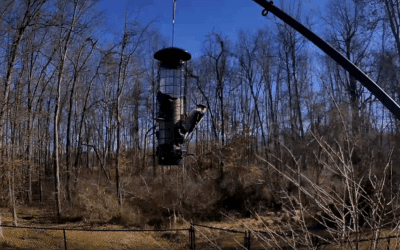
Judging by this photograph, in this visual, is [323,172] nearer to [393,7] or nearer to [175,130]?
[393,7]

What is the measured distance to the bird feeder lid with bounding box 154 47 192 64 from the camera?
4793 mm

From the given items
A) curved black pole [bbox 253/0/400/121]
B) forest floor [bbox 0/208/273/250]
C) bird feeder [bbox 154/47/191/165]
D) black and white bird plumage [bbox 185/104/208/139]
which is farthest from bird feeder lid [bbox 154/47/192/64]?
forest floor [bbox 0/208/273/250]

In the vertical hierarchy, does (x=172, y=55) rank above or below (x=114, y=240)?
above

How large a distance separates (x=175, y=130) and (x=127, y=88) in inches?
835

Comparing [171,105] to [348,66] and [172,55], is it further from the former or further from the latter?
[348,66]

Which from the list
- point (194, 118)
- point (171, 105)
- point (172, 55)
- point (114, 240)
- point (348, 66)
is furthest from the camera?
point (114, 240)

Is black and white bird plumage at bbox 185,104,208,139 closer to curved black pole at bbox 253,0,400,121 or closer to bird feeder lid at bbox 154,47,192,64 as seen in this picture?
bird feeder lid at bbox 154,47,192,64

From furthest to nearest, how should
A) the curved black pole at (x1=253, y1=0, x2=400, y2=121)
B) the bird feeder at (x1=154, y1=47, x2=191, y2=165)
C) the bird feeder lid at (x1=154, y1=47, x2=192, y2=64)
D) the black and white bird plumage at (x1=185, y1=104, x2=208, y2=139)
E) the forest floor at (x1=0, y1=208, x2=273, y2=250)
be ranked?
the forest floor at (x1=0, y1=208, x2=273, y2=250)
the bird feeder lid at (x1=154, y1=47, x2=192, y2=64)
the bird feeder at (x1=154, y1=47, x2=191, y2=165)
the black and white bird plumage at (x1=185, y1=104, x2=208, y2=139)
the curved black pole at (x1=253, y1=0, x2=400, y2=121)

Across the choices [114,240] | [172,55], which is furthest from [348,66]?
[114,240]

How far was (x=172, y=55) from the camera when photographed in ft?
16.0

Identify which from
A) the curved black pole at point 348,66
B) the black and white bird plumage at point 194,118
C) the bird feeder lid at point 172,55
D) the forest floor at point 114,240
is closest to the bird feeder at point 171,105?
the bird feeder lid at point 172,55

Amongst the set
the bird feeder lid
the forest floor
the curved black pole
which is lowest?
the forest floor

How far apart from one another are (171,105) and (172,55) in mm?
817

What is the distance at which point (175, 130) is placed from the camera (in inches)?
187
